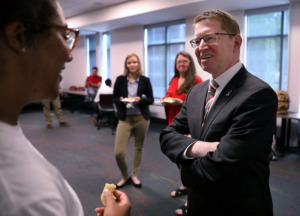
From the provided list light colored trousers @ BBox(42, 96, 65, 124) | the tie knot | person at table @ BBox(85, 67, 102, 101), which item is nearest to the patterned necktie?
the tie knot

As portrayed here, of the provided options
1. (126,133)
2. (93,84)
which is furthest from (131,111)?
(93,84)

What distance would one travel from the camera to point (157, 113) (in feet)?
24.0

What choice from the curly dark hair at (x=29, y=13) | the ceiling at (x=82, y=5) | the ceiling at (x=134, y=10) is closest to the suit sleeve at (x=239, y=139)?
the curly dark hair at (x=29, y=13)

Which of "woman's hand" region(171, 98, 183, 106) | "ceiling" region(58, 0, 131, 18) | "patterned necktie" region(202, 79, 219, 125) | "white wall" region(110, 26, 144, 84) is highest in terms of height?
"ceiling" region(58, 0, 131, 18)

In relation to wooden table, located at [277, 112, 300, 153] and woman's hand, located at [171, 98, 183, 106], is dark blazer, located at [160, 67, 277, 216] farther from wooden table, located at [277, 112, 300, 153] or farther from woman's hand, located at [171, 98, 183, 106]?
wooden table, located at [277, 112, 300, 153]

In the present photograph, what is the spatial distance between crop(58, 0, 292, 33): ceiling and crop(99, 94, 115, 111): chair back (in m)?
2.25

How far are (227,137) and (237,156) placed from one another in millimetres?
95

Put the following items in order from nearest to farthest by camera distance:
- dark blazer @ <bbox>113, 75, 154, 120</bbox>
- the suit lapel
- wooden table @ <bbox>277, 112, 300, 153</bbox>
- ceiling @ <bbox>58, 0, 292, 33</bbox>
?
1. the suit lapel
2. dark blazer @ <bbox>113, 75, 154, 120</bbox>
3. wooden table @ <bbox>277, 112, 300, 153</bbox>
4. ceiling @ <bbox>58, 0, 292, 33</bbox>

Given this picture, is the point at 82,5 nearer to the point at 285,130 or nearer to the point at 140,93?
the point at 140,93

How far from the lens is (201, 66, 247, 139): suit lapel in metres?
1.18

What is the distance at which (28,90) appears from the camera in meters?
0.55

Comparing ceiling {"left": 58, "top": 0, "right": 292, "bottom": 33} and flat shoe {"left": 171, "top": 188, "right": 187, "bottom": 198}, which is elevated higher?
ceiling {"left": 58, "top": 0, "right": 292, "bottom": 33}

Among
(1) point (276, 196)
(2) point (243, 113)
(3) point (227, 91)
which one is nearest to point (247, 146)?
(2) point (243, 113)

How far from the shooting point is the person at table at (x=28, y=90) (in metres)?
0.45
